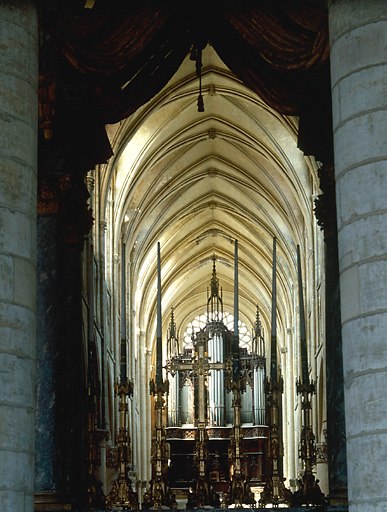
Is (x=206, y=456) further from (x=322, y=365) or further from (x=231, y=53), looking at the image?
(x=322, y=365)

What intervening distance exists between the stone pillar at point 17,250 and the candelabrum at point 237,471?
2864mm

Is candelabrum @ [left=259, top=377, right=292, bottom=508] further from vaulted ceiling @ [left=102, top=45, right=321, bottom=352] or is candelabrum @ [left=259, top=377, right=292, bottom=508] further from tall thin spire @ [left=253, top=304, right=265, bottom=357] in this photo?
vaulted ceiling @ [left=102, top=45, right=321, bottom=352]

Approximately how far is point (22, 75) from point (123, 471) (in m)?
3.58

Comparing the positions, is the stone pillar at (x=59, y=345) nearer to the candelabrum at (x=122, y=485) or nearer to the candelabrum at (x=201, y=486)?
the candelabrum at (x=122, y=485)

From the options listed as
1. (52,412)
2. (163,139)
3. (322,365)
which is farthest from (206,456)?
(163,139)

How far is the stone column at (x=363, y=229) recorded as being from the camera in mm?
5297

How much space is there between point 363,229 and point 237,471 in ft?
11.5

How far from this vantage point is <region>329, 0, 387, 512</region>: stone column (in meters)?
5.30

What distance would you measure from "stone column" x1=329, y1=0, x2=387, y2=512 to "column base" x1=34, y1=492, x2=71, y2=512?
3021 millimetres

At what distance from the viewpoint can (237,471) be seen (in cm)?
829

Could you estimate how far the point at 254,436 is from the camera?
104 feet

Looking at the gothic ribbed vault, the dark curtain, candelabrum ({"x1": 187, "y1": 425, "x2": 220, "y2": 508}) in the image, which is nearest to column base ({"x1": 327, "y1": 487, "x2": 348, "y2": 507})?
candelabrum ({"x1": 187, "y1": 425, "x2": 220, "y2": 508})

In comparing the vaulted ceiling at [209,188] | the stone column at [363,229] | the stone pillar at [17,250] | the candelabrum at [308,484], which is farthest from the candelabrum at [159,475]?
the vaulted ceiling at [209,188]

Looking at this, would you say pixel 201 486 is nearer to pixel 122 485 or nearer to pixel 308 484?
pixel 122 485
